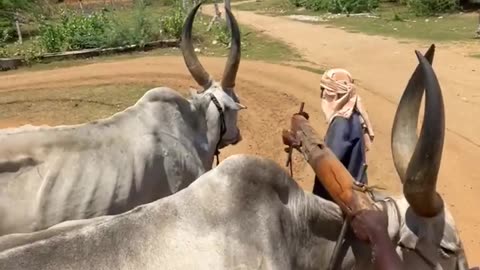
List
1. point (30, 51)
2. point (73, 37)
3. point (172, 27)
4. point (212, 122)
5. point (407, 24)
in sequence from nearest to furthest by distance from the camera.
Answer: point (212, 122) → point (30, 51) → point (73, 37) → point (172, 27) → point (407, 24)

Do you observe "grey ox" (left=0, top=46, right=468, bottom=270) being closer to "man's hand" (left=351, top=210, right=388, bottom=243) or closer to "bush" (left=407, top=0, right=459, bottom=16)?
"man's hand" (left=351, top=210, right=388, bottom=243)

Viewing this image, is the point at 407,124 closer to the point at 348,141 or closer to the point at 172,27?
the point at 348,141

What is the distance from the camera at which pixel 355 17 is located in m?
23.6

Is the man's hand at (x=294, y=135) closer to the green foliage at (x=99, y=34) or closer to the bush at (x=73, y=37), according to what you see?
the green foliage at (x=99, y=34)

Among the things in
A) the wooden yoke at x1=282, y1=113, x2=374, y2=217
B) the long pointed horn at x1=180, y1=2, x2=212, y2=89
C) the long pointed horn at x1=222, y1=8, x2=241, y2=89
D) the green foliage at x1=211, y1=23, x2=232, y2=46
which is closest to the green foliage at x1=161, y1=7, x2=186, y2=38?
the green foliage at x1=211, y1=23, x2=232, y2=46

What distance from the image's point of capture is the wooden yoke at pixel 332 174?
3.52 m

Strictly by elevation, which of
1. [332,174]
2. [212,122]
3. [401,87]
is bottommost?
[401,87]

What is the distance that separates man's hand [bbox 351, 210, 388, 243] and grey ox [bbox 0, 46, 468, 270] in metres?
0.16

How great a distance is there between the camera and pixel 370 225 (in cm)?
336

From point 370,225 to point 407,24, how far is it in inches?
740

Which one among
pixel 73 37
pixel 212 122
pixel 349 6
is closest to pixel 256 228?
pixel 212 122

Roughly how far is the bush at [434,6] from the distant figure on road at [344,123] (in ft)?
61.3

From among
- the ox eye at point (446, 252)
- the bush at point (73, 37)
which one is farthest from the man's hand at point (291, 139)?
the bush at point (73, 37)

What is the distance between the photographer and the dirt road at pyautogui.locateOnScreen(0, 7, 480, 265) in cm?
889
